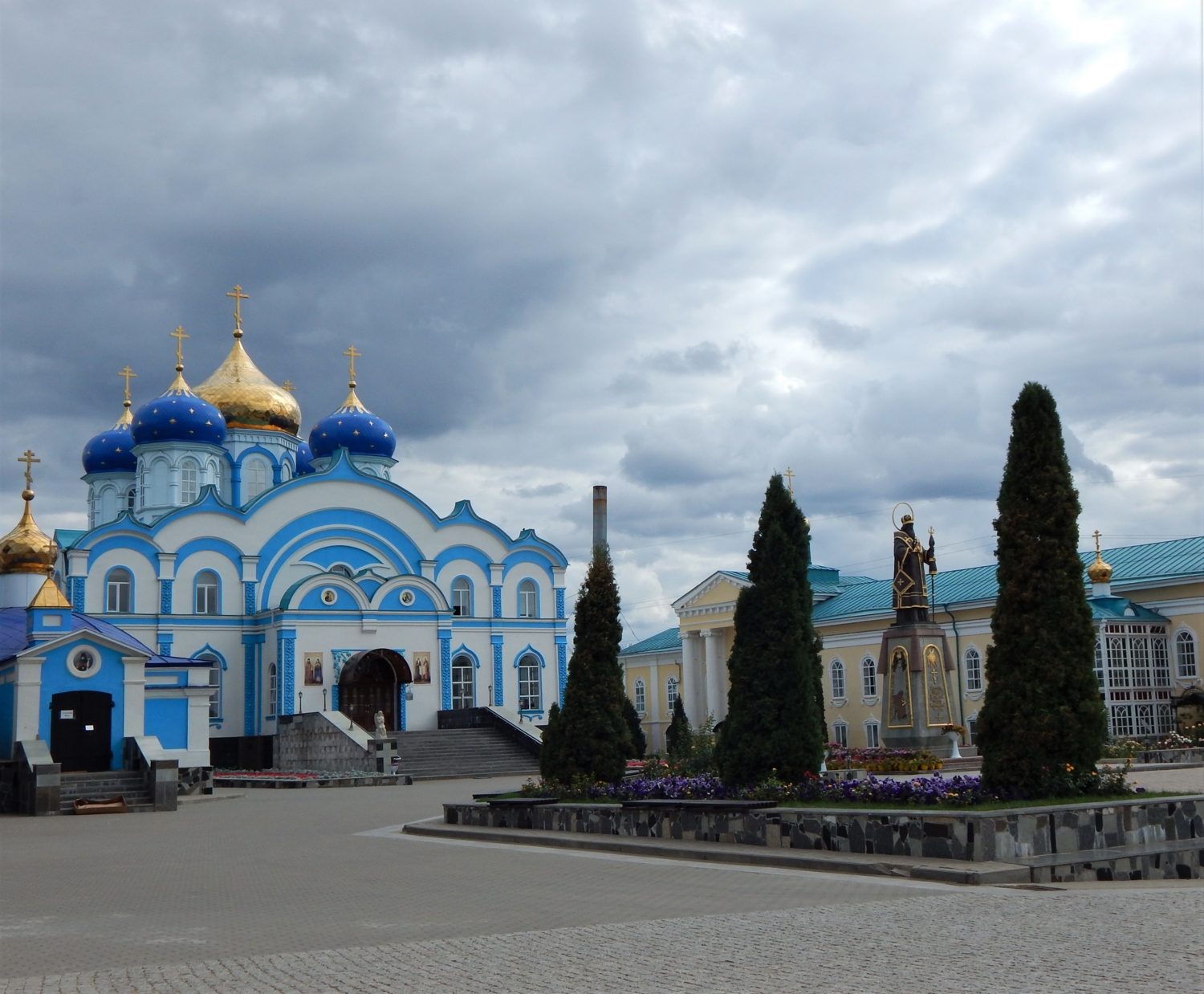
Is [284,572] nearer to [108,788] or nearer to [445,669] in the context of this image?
[445,669]

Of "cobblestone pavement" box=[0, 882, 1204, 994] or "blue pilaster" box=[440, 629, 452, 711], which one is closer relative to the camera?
"cobblestone pavement" box=[0, 882, 1204, 994]

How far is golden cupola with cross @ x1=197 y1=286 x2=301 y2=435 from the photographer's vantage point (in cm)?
4388

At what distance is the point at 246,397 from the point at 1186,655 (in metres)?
31.0

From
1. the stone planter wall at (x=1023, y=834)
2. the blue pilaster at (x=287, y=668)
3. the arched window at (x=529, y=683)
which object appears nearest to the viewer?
the stone planter wall at (x=1023, y=834)

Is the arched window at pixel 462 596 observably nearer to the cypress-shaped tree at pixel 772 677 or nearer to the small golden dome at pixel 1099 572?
the small golden dome at pixel 1099 572

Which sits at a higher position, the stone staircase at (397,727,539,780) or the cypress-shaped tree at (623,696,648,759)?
the cypress-shaped tree at (623,696,648,759)

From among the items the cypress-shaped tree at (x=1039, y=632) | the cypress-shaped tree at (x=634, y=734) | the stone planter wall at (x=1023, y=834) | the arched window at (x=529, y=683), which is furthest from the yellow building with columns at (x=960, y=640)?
the stone planter wall at (x=1023, y=834)

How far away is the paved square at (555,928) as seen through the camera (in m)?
6.97

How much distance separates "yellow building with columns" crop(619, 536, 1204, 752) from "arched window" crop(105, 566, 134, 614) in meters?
14.3

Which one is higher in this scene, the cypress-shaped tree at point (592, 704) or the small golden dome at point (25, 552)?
the small golden dome at point (25, 552)

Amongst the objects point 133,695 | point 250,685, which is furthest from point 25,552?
point 133,695

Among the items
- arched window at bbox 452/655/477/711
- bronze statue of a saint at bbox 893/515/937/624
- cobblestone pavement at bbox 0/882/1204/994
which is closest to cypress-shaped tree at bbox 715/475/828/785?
cobblestone pavement at bbox 0/882/1204/994

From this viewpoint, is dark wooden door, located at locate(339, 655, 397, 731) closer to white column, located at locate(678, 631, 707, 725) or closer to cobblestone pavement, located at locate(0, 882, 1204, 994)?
white column, located at locate(678, 631, 707, 725)

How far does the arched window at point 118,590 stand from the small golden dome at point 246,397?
8.60 metres
